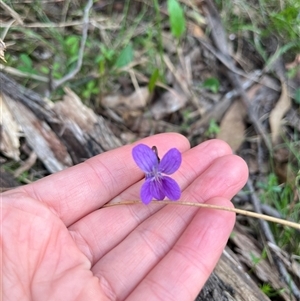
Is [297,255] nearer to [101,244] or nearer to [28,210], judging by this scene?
[101,244]

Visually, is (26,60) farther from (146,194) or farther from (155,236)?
(155,236)

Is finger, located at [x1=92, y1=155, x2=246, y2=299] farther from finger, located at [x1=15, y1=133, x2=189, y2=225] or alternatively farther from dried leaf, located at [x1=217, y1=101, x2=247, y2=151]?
dried leaf, located at [x1=217, y1=101, x2=247, y2=151]

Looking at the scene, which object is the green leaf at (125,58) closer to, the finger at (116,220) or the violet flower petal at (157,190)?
the finger at (116,220)

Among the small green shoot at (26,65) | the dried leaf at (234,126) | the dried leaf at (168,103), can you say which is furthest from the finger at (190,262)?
the small green shoot at (26,65)

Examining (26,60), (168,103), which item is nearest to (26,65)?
(26,60)

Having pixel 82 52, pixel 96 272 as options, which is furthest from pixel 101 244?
pixel 82 52
